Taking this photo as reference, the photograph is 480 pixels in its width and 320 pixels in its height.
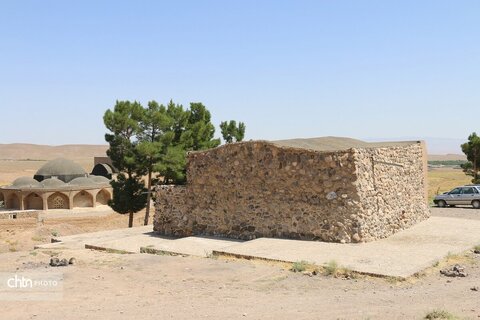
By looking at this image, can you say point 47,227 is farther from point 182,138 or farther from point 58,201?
point 58,201

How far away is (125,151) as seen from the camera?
84.3 ft

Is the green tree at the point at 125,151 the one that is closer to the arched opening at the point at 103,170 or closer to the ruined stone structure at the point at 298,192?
the ruined stone structure at the point at 298,192

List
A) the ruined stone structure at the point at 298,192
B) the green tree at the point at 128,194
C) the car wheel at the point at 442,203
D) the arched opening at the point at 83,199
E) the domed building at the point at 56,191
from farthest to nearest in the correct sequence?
the arched opening at the point at 83,199, the domed building at the point at 56,191, the car wheel at the point at 442,203, the green tree at the point at 128,194, the ruined stone structure at the point at 298,192

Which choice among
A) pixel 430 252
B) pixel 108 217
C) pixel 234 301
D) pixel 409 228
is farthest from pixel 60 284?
pixel 108 217

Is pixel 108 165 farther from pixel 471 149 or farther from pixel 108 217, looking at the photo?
pixel 471 149

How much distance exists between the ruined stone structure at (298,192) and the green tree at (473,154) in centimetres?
2383

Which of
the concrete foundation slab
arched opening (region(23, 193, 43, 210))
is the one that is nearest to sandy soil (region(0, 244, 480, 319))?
the concrete foundation slab

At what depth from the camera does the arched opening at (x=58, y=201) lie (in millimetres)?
46263

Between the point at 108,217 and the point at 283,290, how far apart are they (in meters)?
33.7

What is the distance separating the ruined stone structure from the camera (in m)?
13.0

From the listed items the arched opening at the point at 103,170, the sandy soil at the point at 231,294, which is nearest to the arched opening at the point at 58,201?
the arched opening at the point at 103,170

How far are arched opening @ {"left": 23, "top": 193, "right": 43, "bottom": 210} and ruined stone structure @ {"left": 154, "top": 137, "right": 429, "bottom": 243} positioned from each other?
33163 millimetres

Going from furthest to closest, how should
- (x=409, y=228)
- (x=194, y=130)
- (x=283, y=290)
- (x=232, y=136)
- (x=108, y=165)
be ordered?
(x=108, y=165), (x=232, y=136), (x=194, y=130), (x=409, y=228), (x=283, y=290)

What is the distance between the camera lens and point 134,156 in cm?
2534
